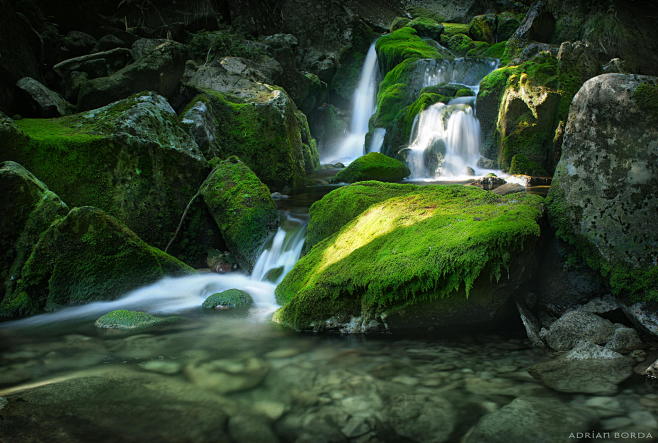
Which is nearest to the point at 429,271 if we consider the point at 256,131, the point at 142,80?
the point at 256,131

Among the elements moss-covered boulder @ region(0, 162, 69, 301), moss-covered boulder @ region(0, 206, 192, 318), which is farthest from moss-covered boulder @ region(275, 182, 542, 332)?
moss-covered boulder @ region(0, 162, 69, 301)

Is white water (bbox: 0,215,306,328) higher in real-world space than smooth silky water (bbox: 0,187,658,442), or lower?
higher

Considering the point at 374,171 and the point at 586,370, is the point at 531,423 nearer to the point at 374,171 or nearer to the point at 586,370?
the point at 586,370

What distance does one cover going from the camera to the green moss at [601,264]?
11.7ft

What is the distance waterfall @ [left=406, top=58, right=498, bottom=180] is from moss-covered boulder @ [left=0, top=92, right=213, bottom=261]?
292 inches

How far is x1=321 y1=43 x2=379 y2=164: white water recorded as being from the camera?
21562 millimetres

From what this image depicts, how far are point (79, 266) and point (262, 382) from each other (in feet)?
11.2

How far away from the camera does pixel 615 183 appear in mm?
3855

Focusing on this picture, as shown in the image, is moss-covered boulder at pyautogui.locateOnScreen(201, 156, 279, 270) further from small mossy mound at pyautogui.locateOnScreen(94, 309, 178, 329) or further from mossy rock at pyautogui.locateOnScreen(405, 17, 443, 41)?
mossy rock at pyautogui.locateOnScreen(405, 17, 443, 41)

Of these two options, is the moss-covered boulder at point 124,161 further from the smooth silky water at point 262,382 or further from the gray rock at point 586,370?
the gray rock at point 586,370

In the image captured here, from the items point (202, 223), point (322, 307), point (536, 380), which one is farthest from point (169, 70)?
point (536, 380)

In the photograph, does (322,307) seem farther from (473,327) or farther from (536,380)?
(536,380)

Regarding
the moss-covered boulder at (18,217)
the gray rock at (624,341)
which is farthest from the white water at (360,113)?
the gray rock at (624,341)

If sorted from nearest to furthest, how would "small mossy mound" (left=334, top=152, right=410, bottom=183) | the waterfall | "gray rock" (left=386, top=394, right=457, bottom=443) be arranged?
"gray rock" (left=386, top=394, right=457, bottom=443) → "small mossy mound" (left=334, top=152, right=410, bottom=183) → the waterfall
